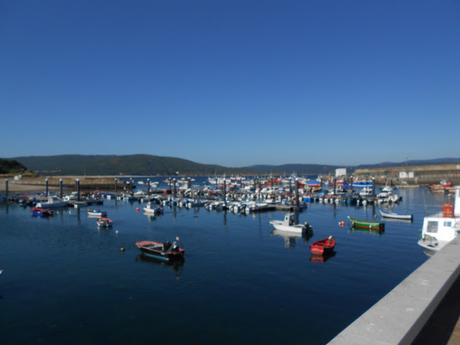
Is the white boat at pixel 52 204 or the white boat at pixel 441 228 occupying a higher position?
the white boat at pixel 441 228

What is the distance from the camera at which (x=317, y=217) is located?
5809 centimetres

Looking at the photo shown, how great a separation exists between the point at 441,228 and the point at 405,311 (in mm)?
25399

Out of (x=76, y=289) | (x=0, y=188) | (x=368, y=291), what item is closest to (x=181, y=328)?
(x=76, y=289)

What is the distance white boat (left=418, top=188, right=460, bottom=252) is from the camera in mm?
27125

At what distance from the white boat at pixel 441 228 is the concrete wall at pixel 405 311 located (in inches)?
846

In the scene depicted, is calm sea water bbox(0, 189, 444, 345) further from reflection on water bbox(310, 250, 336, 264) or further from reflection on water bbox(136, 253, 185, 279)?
reflection on water bbox(310, 250, 336, 264)

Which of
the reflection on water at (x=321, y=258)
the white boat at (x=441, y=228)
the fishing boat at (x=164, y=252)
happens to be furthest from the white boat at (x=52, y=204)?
the white boat at (x=441, y=228)

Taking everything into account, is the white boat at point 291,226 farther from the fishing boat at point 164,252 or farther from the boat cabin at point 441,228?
the fishing boat at point 164,252

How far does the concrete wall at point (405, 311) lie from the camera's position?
5.09m

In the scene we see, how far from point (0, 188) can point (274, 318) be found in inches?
4496

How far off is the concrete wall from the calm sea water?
8.91 meters

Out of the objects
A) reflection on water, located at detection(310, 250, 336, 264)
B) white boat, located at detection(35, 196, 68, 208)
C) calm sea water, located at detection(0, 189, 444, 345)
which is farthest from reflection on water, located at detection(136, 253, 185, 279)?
white boat, located at detection(35, 196, 68, 208)

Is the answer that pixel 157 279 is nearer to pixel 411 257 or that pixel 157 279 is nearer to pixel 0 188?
pixel 411 257

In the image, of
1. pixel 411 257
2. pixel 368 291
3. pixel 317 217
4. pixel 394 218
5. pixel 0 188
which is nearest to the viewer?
pixel 368 291
